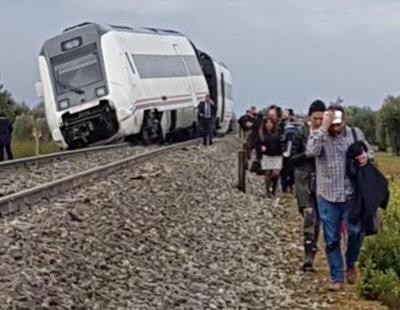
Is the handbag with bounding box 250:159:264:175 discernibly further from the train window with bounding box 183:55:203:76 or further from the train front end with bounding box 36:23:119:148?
the train window with bounding box 183:55:203:76

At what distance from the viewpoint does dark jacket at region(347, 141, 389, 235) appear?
1068 cm

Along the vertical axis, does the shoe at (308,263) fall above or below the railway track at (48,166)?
above

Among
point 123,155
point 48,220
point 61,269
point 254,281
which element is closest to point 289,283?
point 254,281

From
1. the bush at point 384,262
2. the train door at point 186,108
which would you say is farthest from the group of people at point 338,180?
the train door at point 186,108

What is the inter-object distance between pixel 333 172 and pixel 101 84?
889 inches

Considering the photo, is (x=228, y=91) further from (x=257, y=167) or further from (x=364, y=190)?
(x=364, y=190)

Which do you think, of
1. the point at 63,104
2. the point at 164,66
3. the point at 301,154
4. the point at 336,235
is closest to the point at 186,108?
the point at 164,66

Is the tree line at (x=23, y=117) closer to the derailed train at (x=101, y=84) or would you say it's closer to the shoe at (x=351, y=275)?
the derailed train at (x=101, y=84)

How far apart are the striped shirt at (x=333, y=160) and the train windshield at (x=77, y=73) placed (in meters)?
22.3

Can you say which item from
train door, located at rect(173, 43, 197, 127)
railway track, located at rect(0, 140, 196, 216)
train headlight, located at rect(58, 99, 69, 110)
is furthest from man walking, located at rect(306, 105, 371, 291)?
train door, located at rect(173, 43, 197, 127)

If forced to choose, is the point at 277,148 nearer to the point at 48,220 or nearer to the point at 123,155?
the point at 48,220

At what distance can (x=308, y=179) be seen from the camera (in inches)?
463

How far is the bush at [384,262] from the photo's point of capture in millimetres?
11141

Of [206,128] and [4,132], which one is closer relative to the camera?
[4,132]
